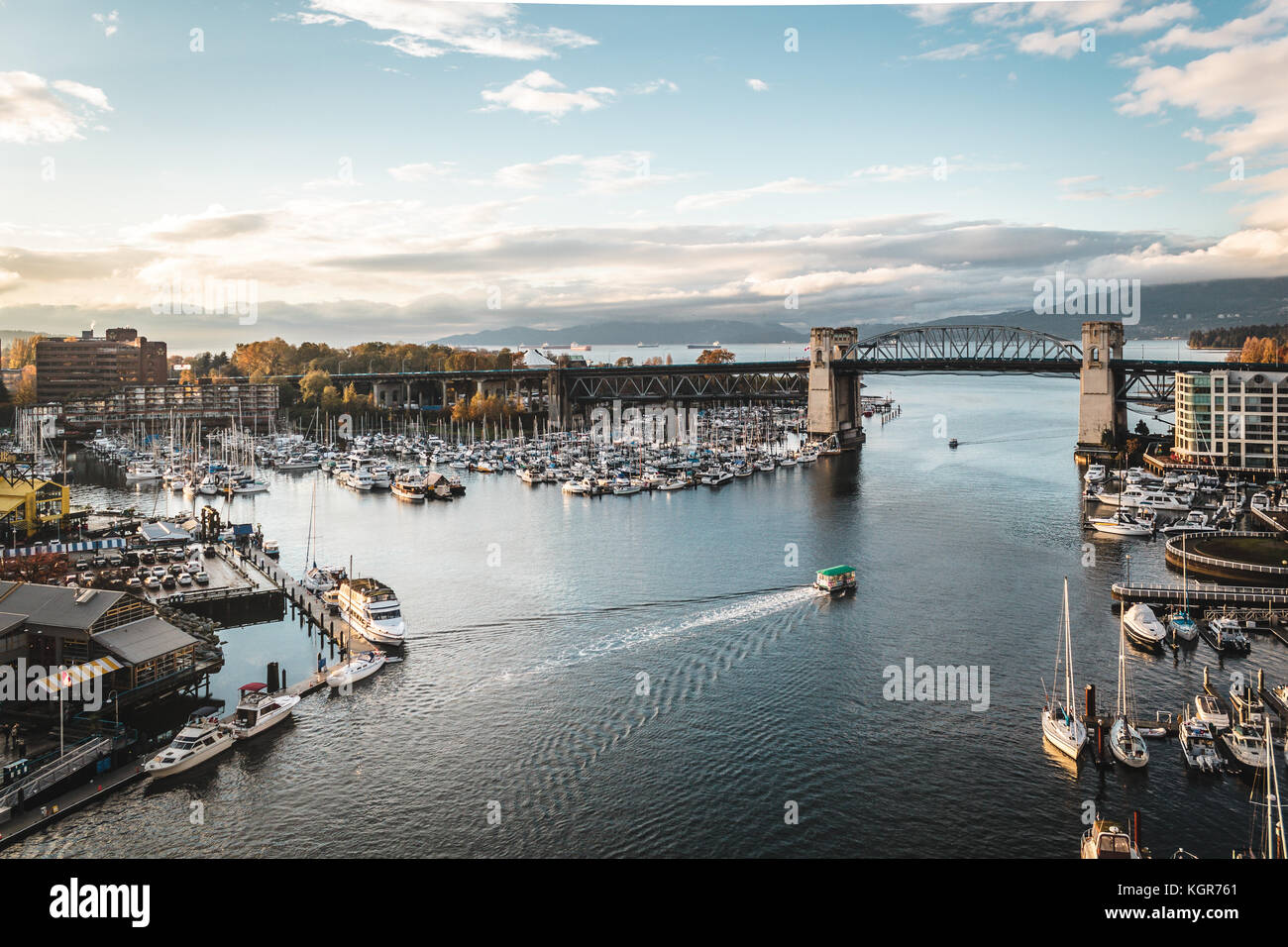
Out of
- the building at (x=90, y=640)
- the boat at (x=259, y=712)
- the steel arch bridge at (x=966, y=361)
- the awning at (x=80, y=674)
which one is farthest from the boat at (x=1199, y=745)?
the steel arch bridge at (x=966, y=361)

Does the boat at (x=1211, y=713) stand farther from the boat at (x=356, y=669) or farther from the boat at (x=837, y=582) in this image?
the boat at (x=356, y=669)

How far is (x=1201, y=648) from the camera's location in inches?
437

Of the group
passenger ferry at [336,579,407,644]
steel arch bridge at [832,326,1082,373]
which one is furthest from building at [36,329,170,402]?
passenger ferry at [336,579,407,644]

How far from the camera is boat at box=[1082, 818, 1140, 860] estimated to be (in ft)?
20.4

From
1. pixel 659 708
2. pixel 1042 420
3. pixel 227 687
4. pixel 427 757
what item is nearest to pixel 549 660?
pixel 659 708

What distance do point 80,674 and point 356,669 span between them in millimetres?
2753

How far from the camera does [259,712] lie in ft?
29.6

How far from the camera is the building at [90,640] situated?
9492 millimetres

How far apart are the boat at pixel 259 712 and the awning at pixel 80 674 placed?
1.39 metres

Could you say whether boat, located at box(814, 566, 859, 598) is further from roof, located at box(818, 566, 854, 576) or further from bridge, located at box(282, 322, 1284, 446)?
bridge, located at box(282, 322, 1284, 446)

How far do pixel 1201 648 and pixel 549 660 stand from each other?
26.5ft
